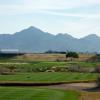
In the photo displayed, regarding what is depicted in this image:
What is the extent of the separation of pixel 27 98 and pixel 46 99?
1.60 m

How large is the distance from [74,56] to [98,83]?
399 ft

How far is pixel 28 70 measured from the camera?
3743 inches

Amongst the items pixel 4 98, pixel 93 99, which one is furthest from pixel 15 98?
pixel 93 99

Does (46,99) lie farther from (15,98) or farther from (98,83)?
(98,83)

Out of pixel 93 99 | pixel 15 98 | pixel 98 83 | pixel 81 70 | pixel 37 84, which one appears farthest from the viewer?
pixel 81 70

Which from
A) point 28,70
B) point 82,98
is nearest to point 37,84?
point 82,98

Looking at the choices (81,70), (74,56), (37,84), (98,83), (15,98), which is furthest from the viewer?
(74,56)

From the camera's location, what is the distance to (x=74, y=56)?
579ft

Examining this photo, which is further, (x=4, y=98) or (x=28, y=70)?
(x=28, y=70)

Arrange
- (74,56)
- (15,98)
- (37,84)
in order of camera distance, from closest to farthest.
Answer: (15,98)
(37,84)
(74,56)

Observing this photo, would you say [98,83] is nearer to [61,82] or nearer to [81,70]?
[61,82]

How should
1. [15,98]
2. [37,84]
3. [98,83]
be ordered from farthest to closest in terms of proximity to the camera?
[37,84]
[98,83]
[15,98]

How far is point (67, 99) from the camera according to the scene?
120ft

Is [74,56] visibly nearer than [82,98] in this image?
No
